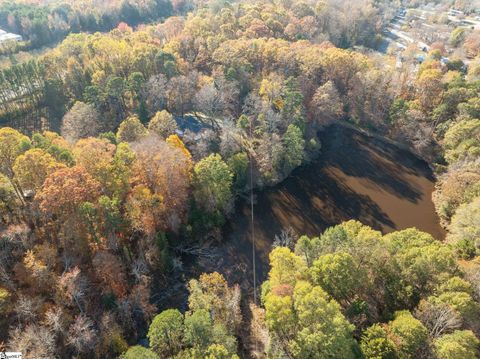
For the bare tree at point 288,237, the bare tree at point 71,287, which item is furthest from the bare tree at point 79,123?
the bare tree at point 288,237

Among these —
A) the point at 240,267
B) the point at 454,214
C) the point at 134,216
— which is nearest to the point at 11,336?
the point at 134,216

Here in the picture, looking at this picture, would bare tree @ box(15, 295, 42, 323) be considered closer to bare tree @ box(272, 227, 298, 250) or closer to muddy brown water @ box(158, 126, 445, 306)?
muddy brown water @ box(158, 126, 445, 306)

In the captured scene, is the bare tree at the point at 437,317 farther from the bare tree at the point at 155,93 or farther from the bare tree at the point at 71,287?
the bare tree at the point at 155,93

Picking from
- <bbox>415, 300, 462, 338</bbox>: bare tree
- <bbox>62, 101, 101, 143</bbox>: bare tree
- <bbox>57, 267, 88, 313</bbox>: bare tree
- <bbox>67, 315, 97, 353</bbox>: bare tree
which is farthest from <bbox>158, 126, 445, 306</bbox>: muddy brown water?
<bbox>62, 101, 101, 143</bbox>: bare tree

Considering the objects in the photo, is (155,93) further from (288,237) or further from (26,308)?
(26,308)

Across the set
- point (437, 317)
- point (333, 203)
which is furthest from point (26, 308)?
point (333, 203)

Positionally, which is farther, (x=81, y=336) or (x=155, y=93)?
(x=155, y=93)
